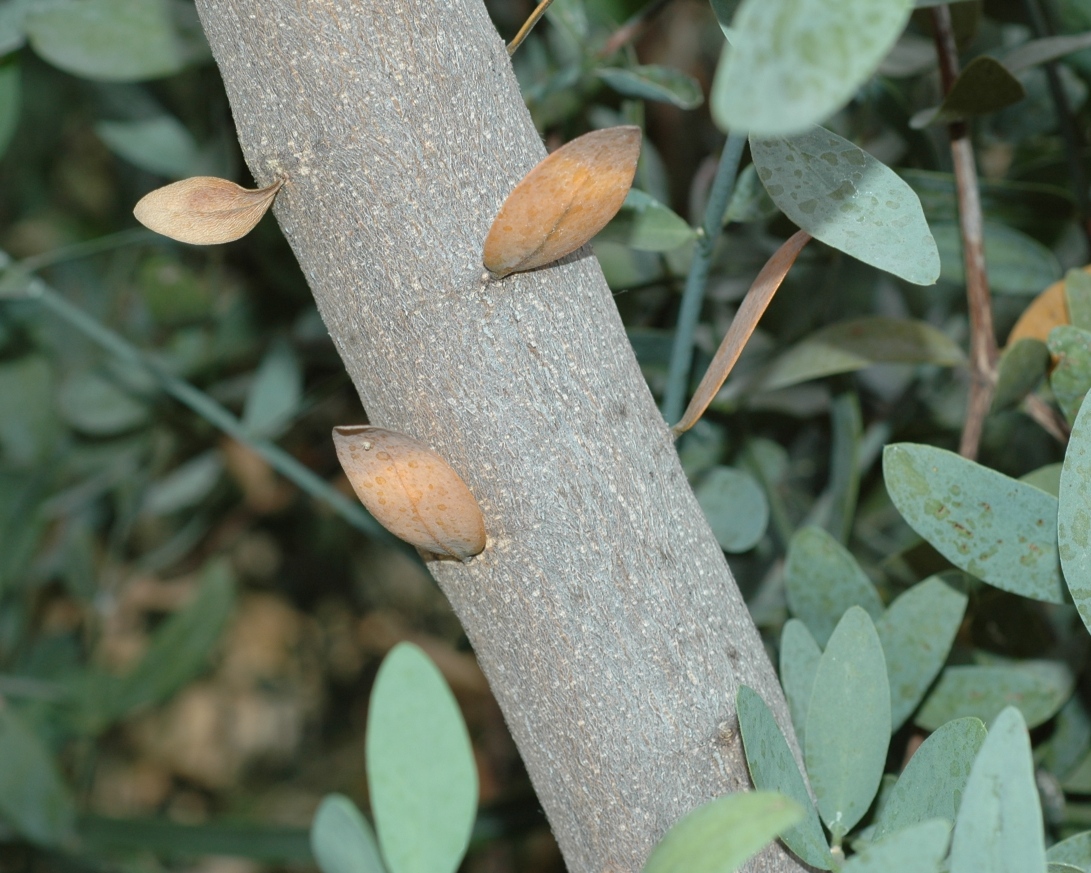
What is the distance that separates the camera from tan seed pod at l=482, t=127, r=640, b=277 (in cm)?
23

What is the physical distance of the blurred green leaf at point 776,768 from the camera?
0.82 feet

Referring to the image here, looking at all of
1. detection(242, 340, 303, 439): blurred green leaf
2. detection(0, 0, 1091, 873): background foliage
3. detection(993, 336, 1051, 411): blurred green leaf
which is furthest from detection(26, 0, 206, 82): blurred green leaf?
detection(993, 336, 1051, 411): blurred green leaf

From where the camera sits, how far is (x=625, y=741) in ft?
0.90

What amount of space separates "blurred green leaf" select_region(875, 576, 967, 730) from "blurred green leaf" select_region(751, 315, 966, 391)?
0.10 metres

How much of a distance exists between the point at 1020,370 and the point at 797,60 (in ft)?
0.75

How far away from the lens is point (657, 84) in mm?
402

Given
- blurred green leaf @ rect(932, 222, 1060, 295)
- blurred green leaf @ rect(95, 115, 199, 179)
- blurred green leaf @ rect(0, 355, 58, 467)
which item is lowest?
blurred green leaf @ rect(0, 355, 58, 467)

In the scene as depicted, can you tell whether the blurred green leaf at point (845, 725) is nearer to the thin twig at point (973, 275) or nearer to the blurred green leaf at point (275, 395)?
the thin twig at point (973, 275)

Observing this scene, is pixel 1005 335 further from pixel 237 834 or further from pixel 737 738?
pixel 237 834

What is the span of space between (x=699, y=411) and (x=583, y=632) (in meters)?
0.07

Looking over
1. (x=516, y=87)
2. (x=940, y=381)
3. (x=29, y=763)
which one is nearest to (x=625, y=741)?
(x=516, y=87)

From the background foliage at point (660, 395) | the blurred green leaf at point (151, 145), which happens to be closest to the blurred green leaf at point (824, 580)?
the background foliage at point (660, 395)

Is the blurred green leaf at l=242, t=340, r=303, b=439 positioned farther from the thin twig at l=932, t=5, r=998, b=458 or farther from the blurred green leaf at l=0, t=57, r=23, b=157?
the thin twig at l=932, t=5, r=998, b=458

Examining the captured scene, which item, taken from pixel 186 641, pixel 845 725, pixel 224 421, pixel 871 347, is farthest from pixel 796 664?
pixel 186 641
